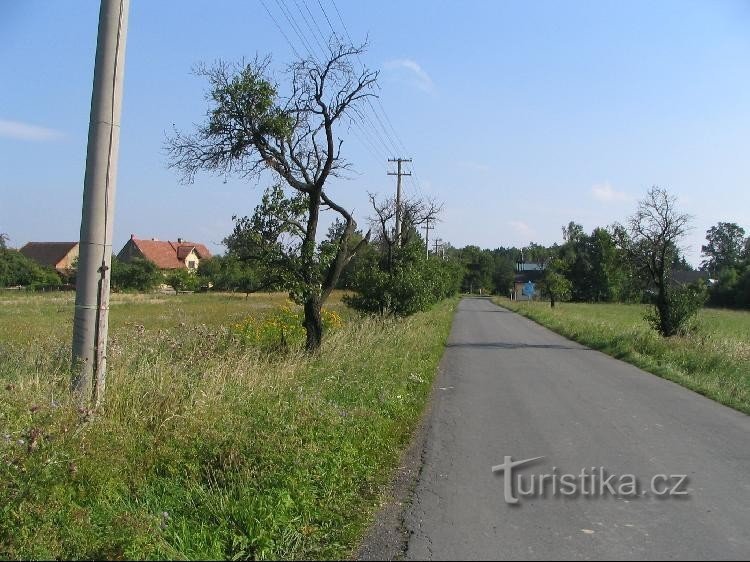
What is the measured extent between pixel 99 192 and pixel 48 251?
4187 inches

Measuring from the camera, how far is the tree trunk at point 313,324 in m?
13.9

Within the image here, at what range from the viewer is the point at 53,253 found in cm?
10038

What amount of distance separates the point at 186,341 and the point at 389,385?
3.29 meters

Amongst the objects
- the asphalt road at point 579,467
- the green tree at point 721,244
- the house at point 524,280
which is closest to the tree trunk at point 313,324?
the asphalt road at point 579,467

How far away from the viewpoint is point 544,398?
36.7 ft

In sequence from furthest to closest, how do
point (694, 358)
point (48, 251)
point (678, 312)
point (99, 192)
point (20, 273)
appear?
point (48, 251), point (20, 273), point (678, 312), point (694, 358), point (99, 192)

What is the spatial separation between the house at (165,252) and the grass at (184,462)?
9634 cm

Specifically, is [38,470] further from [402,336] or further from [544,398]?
[402,336]

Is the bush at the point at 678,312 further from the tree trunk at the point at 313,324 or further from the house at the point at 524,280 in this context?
the house at the point at 524,280

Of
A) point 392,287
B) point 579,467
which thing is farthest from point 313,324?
point 392,287

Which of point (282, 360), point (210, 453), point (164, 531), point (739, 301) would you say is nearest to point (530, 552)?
point (164, 531)

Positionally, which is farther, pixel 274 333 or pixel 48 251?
pixel 48 251

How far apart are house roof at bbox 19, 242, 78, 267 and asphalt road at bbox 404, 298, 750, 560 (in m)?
97.8

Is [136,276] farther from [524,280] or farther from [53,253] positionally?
[524,280]
